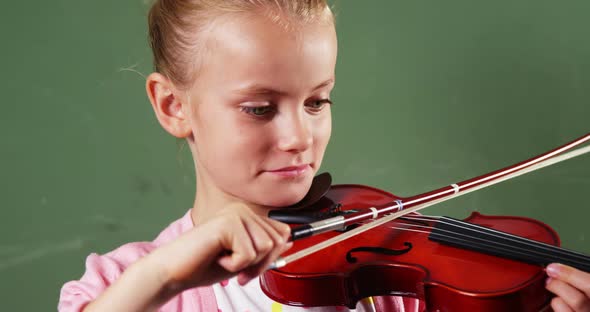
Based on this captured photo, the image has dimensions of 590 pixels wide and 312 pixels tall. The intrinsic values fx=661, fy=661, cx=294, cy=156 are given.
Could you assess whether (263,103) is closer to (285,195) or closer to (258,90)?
(258,90)

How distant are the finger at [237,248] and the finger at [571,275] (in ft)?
1.17

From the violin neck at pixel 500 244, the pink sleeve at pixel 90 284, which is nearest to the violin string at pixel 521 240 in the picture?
the violin neck at pixel 500 244

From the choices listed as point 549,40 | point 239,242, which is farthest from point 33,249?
point 549,40

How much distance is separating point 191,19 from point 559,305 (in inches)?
20.4

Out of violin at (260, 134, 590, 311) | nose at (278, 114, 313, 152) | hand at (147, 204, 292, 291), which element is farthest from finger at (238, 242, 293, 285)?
nose at (278, 114, 313, 152)

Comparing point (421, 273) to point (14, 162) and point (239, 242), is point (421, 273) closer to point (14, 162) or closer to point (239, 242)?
point (239, 242)

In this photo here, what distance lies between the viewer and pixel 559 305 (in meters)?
0.69

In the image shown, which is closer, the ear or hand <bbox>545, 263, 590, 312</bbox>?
hand <bbox>545, 263, 590, 312</bbox>

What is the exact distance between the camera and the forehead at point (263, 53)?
2.37ft

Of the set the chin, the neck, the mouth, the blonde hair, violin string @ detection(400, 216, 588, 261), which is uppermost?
the blonde hair

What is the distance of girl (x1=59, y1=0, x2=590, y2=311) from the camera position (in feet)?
2.38

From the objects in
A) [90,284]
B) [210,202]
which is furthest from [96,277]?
[210,202]

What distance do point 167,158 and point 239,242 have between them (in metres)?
0.72

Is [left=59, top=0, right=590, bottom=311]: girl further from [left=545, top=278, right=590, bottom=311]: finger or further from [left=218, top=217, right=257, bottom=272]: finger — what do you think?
[left=218, top=217, right=257, bottom=272]: finger
